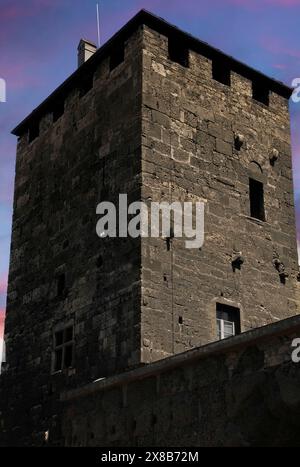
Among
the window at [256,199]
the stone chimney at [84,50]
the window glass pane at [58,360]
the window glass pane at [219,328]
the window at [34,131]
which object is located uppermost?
the stone chimney at [84,50]

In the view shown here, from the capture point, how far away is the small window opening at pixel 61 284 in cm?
1652

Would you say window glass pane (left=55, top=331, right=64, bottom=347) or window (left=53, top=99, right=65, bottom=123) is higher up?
window (left=53, top=99, right=65, bottom=123)

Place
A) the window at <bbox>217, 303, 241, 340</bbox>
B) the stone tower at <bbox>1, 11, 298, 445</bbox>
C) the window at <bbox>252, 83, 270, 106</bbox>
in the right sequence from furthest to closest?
the window at <bbox>252, 83, 270, 106</bbox> < the window at <bbox>217, 303, 241, 340</bbox> < the stone tower at <bbox>1, 11, 298, 445</bbox>

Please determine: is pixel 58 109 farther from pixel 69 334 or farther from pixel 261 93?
pixel 69 334

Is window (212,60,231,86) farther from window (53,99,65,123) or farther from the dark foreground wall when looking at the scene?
the dark foreground wall

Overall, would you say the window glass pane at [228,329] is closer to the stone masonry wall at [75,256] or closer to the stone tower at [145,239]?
the stone tower at [145,239]

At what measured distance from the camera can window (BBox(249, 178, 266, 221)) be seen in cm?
1698

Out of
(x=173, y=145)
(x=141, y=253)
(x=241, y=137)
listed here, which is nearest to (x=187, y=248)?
(x=141, y=253)

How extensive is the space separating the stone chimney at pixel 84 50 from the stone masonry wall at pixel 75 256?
1528 millimetres

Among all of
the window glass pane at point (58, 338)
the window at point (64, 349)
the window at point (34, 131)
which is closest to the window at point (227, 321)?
the window at point (64, 349)

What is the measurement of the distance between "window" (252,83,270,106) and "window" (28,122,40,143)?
5.87 metres

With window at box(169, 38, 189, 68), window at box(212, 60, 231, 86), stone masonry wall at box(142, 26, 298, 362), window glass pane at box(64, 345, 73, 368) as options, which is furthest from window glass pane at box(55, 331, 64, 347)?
window at box(212, 60, 231, 86)
